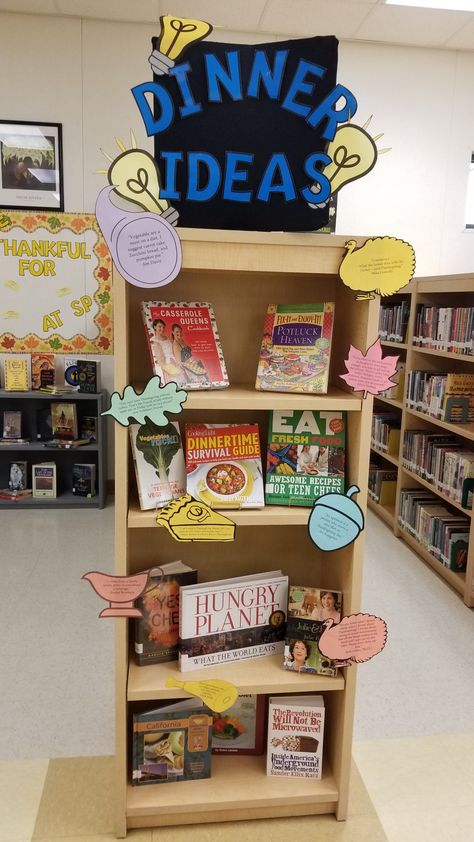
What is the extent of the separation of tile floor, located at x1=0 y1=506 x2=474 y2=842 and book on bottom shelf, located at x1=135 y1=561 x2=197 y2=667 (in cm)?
50

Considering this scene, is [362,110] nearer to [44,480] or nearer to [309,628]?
[44,480]

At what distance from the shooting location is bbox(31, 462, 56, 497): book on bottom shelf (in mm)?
4883

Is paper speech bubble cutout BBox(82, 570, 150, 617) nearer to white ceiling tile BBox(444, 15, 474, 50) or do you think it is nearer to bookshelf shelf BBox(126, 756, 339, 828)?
bookshelf shelf BBox(126, 756, 339, 828)

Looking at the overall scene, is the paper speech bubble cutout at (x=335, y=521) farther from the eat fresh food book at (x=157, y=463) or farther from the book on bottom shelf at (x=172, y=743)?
the book on bottom shelf at (x=172, y=743)

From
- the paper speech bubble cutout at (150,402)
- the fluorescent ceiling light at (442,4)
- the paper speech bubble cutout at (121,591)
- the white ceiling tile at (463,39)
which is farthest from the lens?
the white ceiling tile at (463,39)

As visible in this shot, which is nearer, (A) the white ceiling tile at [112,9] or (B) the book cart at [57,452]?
(A) the white ceiling tile at [112,9]

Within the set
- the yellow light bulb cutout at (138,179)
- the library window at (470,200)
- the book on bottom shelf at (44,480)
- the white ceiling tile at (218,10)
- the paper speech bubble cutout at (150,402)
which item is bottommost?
the book on bottom shelf at (44,480)

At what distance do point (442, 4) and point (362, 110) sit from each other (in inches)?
35.3

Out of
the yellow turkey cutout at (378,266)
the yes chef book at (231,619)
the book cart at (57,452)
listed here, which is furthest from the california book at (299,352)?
the book cart at (57,452)

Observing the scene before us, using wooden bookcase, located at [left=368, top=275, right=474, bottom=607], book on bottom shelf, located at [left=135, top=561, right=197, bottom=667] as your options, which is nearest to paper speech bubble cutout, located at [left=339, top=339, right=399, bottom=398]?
book on bottom shelf, located at [left=135, top=561, right=197, bottom=667]

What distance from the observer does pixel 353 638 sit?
1782mm

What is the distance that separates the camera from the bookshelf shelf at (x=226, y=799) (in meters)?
1.84

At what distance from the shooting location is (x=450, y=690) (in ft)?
8.70

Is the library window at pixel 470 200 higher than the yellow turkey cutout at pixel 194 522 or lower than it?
higher
